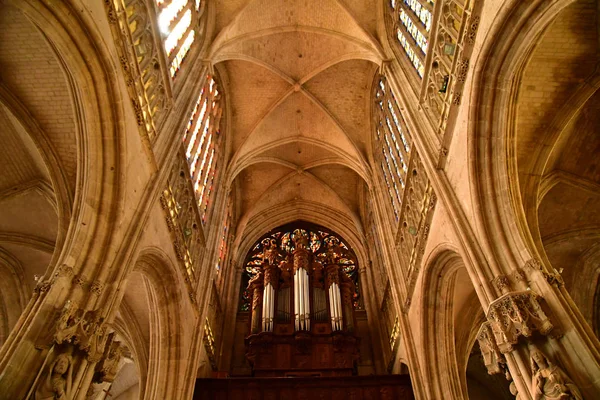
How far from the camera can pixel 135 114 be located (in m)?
8.26

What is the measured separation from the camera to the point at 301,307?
1597 centimetres

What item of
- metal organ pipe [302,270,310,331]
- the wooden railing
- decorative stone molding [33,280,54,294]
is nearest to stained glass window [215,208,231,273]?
metal organ pipe [302,270,310,331]

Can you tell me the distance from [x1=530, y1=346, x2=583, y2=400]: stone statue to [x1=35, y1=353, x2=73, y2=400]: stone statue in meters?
5.49

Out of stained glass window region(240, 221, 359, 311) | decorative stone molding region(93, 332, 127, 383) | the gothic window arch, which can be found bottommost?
decorative stone molding region(93, 332, 127, 383)

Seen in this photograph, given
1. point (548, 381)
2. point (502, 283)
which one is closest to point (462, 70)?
point (502, 283)

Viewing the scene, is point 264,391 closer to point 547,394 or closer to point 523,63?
point 547,394

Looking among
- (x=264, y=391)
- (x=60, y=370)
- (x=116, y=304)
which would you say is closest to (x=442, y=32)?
(x=116, y=304)

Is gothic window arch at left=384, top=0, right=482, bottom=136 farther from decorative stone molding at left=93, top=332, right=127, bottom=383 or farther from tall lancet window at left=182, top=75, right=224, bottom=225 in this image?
decorative stone molding at left=93, top=332, right=127, bottom=383

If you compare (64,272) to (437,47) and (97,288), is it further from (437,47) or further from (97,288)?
(437,47)

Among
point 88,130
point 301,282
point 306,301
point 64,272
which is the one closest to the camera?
point 64,272

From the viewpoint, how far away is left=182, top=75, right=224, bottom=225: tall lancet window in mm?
12859

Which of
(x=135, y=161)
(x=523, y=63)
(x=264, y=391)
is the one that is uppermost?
(x=523, y=63)

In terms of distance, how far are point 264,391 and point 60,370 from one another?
24.2ft

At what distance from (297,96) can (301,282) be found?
6.82 metres
